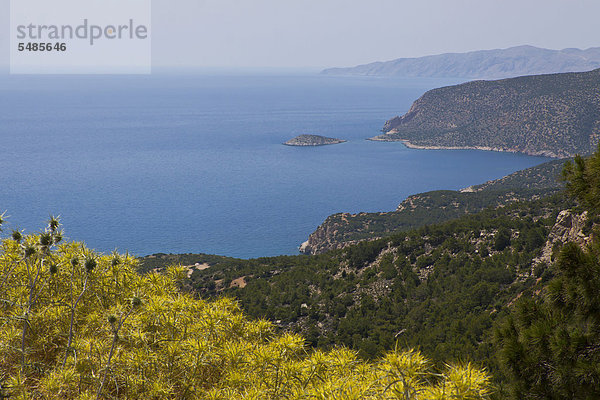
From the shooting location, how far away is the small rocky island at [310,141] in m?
184

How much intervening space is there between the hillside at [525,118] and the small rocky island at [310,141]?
29.4 m

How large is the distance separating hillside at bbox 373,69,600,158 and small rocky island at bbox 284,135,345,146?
96.5ft

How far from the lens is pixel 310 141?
185 metres

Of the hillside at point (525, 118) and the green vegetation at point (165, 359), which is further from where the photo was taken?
the hillside at point (525, 118)

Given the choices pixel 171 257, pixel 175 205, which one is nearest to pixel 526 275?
pixel 171 257

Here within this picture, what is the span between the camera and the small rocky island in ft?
605

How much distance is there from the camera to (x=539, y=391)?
8609 millimetres

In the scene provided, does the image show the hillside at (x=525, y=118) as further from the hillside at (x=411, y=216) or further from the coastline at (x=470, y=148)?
the hillside at (x=411, y=216)

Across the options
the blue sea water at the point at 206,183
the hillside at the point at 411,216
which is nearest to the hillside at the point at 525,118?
the blue sea water at the point at 206,183

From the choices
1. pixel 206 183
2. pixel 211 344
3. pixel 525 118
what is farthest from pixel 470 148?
pixel 211 344

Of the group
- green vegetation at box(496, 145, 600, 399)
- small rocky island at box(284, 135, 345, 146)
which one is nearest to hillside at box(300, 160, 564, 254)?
green vegetation at box(496, 145, 600, 399)

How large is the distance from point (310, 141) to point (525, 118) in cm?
8223

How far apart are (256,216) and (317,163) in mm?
54882

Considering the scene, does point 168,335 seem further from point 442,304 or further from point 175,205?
point 175,205
